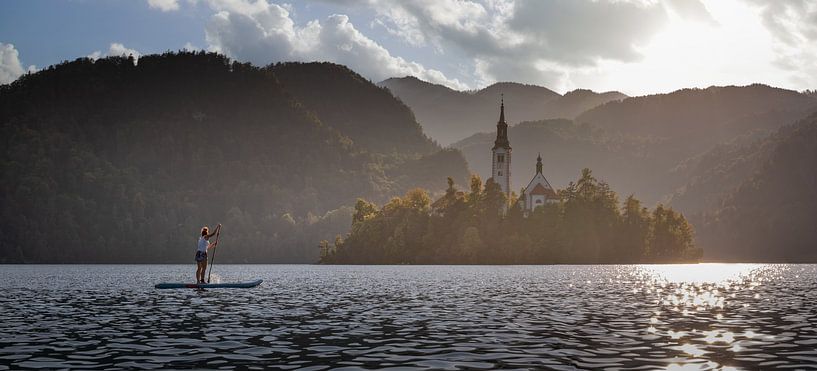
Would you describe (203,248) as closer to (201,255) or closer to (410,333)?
(201,255)

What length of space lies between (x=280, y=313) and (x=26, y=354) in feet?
56.1

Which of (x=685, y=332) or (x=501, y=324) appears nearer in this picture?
(x=685, y=332)

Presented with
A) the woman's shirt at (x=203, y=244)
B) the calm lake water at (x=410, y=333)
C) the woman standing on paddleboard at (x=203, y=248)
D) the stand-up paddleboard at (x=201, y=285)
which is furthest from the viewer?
the stand-up paddleboard at (x=201, y=285)

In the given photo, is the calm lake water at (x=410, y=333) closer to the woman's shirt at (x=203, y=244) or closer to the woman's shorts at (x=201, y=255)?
the woman's shirt at (x=203, y=244)

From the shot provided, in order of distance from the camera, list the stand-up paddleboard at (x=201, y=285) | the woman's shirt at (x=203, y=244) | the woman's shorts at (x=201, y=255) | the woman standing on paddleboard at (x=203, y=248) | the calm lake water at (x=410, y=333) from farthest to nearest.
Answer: the stand-up paddleboard at (x=201, y=285), the woman's shorts at (x=201, y=255), the woman's shirt at (x=203, y=244), the woman standing on paddleboard at (x=203, y=248), the calm lake water at (x=410, y=333)

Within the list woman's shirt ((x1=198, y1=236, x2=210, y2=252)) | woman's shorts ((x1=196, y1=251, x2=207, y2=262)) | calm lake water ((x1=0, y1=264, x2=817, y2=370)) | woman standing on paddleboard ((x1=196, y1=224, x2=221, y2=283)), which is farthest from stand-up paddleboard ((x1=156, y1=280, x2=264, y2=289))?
calm lake water ((x1=0, y1=264, x2=817, y2=370))

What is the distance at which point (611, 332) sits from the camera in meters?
32.0

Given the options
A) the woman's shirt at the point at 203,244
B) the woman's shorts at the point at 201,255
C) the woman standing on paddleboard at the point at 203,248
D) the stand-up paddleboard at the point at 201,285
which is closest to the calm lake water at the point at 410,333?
the woman standing on paddleboard at the point at 203,248

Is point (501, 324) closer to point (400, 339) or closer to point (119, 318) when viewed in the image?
point (400, 339)

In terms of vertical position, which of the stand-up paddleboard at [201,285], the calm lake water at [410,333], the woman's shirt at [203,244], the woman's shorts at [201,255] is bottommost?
the calm lake water at [410,333]

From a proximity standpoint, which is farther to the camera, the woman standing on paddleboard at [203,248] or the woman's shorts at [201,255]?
the woman's shorts at [201,255]

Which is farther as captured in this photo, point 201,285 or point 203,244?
point 201,285

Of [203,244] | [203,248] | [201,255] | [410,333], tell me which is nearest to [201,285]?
[201,255]

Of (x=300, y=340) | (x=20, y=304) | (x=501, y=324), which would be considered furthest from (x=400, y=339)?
(x=20, y=304)
